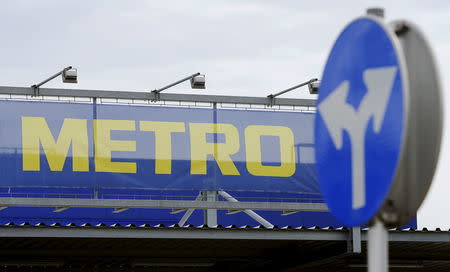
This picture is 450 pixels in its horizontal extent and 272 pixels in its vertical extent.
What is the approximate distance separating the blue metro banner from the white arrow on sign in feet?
54.0

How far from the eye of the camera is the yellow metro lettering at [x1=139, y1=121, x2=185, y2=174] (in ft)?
68.8

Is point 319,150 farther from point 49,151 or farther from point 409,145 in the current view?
point 49,151

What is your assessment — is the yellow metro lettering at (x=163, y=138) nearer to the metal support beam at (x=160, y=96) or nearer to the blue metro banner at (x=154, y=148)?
the blue metro banner at (x=154, y=148)

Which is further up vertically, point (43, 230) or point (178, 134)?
point (178, 134)

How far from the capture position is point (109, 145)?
20.9m

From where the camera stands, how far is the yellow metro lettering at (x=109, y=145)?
20594 millimetres

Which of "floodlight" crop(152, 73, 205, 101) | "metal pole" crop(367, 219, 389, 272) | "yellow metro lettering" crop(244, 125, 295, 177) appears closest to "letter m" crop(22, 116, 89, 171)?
"floodlight" crop(152, 73, 205, 101)

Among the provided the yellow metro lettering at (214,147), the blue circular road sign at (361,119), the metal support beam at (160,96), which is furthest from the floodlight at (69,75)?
the blue circular road sign at (361,119)

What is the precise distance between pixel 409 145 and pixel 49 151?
17.5 meters

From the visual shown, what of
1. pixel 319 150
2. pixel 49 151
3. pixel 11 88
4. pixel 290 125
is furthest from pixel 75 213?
pixel 319 150

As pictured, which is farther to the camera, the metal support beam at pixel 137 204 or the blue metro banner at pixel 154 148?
the blue metro banner at pixel 154 148

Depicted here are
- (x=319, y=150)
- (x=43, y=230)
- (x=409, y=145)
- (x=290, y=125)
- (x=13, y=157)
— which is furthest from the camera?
(x=290, y=125)

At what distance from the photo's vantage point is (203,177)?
20562mm

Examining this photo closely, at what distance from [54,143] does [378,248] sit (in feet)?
57.6
